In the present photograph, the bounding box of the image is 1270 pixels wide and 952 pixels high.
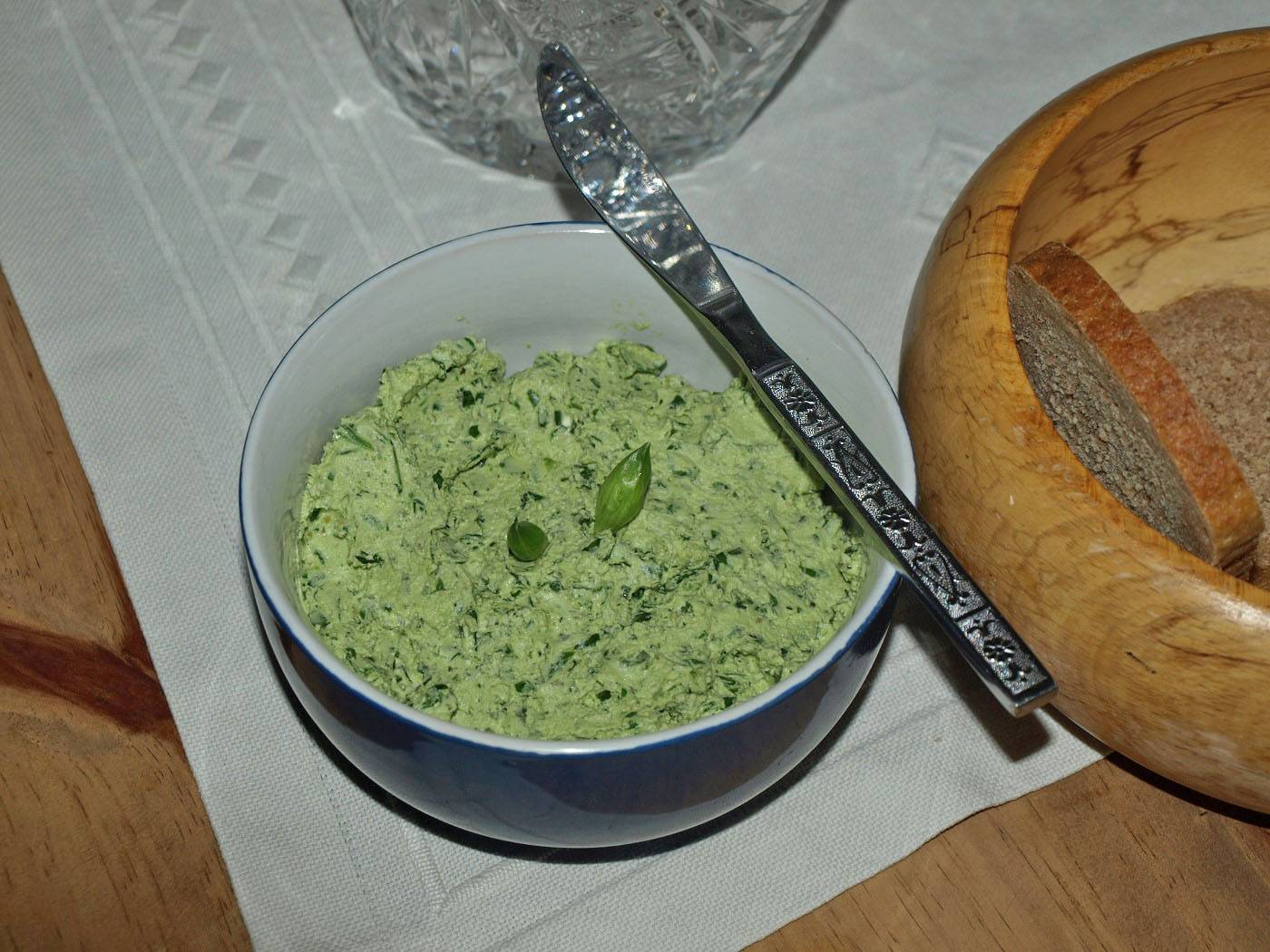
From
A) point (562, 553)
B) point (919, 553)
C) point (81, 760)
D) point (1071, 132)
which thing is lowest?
point (81, 760)

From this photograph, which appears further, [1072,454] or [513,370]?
[513,370]

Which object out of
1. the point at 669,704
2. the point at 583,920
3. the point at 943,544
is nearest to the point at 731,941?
the point at 583,920

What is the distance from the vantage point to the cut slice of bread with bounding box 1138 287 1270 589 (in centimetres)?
99

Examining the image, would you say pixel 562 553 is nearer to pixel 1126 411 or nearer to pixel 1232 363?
pixel 1126 411

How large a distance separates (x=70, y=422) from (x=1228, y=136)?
961 millimetres

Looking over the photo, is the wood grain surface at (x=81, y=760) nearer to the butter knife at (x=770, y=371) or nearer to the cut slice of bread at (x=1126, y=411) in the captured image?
the butter knife at (x=770, y=371)

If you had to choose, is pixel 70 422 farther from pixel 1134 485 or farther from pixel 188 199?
pixel 1134 485

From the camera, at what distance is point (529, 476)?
2.84 feet

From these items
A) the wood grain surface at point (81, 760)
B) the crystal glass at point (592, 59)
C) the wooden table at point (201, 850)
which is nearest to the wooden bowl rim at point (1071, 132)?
the wooden table at point (201, 850)

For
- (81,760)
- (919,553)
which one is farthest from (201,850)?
(919,553)

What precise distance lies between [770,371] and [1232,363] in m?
0.42

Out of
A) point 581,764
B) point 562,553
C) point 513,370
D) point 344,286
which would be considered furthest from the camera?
point 344,286

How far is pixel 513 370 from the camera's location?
997 millimetres

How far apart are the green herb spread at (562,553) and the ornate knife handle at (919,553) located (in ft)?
0.20
